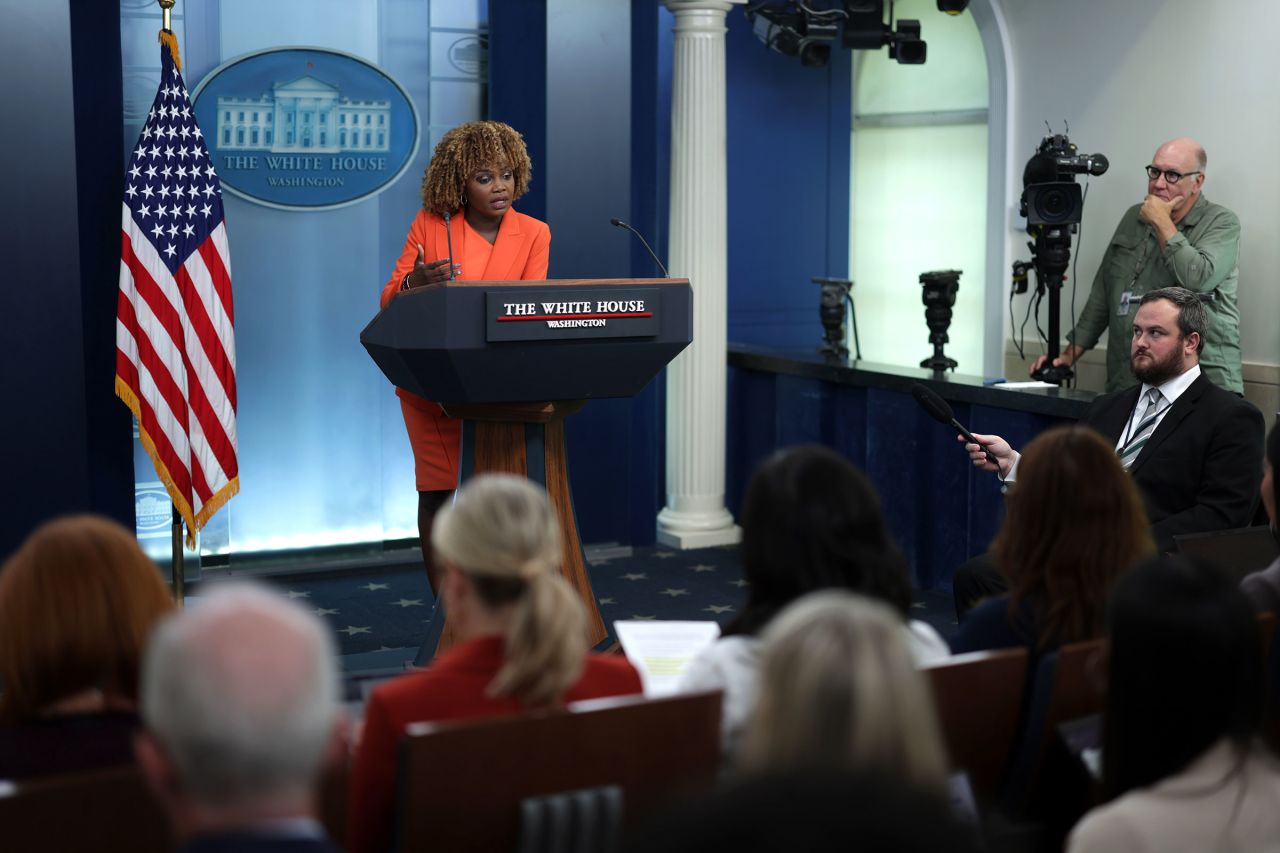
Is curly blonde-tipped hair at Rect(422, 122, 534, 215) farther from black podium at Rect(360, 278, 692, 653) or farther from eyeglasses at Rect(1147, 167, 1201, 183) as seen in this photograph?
eyeglasses at Rect(1147, 167, 1201, 183)

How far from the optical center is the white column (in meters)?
6.52

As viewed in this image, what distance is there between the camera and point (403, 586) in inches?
231

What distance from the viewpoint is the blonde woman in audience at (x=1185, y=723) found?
1542 millimetres

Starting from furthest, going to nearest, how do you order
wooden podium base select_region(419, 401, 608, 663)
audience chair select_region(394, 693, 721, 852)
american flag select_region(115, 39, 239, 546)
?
american flag select_region(115, 39, 239, 546)
wooden podium base select_region(419, 401, 608, 663)
audience chair select_region(394, 693, 721, 852)

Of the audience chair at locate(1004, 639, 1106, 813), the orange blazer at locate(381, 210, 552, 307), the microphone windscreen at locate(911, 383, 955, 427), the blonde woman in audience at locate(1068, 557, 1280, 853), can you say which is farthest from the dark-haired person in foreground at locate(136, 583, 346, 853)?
the orange blazer at locate(381, 210, 552, 307)

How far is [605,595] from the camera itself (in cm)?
580

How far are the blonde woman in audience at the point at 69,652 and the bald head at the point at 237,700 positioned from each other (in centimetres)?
65

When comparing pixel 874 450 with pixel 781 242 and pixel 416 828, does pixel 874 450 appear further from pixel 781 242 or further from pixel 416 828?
pixel 416 828

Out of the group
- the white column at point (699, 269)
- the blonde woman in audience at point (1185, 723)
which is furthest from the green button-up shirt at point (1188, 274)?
the blonde woman in audience at point (1185, 723)

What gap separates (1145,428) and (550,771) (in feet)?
9.45

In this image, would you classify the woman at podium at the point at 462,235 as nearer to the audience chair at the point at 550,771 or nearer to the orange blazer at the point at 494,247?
the orange blazer at the point at 494,247

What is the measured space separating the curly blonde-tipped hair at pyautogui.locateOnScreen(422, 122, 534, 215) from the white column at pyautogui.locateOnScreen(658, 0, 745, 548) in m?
2.16

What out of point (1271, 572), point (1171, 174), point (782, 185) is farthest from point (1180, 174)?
point (1271, 572)

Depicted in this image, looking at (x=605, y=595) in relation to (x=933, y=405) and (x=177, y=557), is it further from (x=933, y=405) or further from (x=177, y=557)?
(x=933, y=405)
